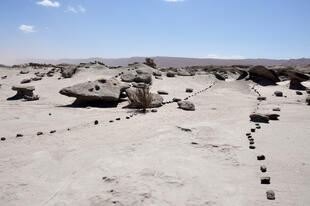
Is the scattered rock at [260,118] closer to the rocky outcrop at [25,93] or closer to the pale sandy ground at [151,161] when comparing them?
the pale sandy ground at [151,161]

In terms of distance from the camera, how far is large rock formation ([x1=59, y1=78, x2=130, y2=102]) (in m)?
8.91

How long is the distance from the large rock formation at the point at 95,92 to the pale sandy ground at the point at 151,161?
5.10 feet

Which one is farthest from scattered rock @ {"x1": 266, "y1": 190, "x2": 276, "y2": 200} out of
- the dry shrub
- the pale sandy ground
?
the dry shrub

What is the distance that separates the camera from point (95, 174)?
3623 millimetres

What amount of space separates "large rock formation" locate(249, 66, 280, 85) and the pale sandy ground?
9.60m

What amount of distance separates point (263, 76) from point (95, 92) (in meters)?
12.0

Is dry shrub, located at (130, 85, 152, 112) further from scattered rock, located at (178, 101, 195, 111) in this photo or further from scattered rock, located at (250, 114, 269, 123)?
scattered rock, located at (250, 114, 269, 123)

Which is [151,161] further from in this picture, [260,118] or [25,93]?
[25,93]

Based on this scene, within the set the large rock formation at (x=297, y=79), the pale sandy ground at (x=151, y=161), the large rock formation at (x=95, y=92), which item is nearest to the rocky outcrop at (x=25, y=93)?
the large rock formation at (x=95, y=92)

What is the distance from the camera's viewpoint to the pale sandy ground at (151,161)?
3.08m

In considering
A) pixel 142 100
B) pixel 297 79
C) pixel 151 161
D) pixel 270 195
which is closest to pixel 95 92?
pixel 142 100

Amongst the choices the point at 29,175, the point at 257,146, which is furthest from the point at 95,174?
the point at 257,146

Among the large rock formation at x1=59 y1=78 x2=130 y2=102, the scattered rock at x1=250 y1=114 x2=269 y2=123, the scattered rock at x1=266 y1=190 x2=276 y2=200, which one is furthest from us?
the large rock formation at x1=59 y1=78 x2=130 y2=102

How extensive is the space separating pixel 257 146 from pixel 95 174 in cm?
290
